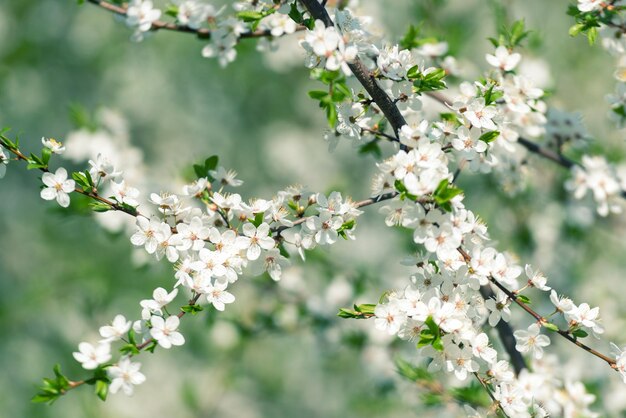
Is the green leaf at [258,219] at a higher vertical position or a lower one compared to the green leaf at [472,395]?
Result: higher

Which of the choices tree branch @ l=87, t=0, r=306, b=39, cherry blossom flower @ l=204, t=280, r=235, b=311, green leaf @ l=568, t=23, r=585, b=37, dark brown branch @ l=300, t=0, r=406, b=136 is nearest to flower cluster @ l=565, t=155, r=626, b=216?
green leaf @ l=568, t=23, r=585, b=37

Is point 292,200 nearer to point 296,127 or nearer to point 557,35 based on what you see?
point 296,127

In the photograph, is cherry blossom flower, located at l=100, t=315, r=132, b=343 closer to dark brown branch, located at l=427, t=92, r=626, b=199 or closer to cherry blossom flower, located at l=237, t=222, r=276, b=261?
cherry blossom flower, located at l=237, t=222, r=276, b=261

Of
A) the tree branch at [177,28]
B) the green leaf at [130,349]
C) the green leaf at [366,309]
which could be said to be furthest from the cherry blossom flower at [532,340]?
the tree branch at [177,28]

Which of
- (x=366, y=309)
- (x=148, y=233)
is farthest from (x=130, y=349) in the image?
(x=366, y=309)

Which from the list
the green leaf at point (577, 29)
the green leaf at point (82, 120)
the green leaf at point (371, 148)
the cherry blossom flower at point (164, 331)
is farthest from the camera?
the green leaf at point (82, 120)

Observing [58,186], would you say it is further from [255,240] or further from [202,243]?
[255,240]

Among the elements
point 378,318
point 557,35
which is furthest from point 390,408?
point 557,35

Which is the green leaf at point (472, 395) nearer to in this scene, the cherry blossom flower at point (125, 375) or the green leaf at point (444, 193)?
the green leaf at point (444, 193)
